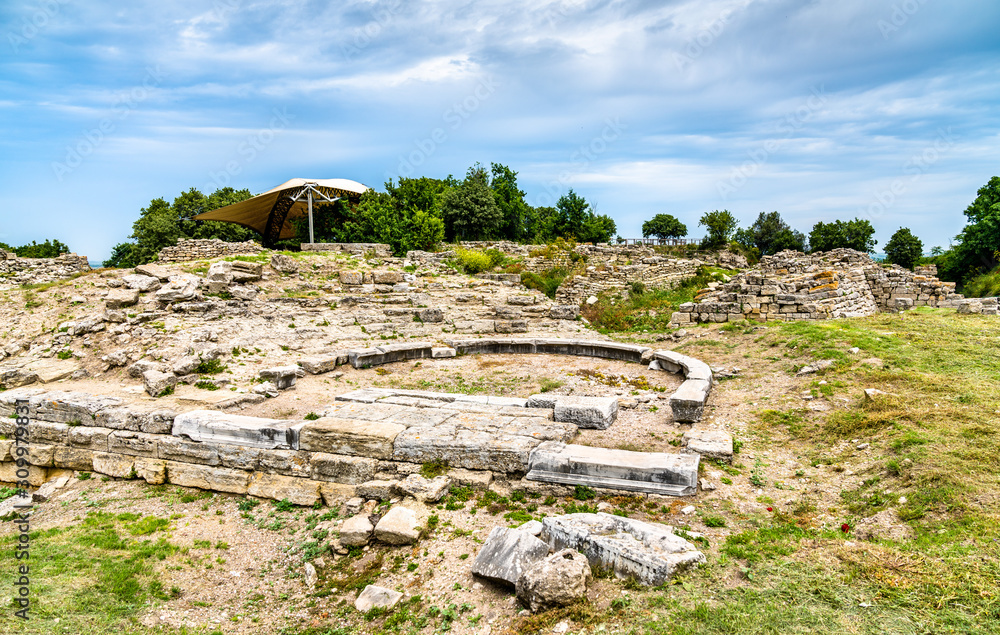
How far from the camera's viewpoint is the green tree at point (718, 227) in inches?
1455

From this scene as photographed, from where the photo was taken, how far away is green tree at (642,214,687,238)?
51.8 meters

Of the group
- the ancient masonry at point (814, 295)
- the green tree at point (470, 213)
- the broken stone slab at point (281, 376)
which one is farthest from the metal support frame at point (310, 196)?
the ancient masonry at point (814, 295)

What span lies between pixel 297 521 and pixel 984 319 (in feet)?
46.2

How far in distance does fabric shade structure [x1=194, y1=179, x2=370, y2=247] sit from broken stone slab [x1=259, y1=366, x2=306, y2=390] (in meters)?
16.2

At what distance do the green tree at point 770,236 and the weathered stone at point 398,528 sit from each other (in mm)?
47720

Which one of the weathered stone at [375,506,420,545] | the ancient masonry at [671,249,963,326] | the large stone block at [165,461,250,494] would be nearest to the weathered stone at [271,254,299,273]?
the large stone block at [165,461,250,494]

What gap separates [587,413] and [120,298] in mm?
10979

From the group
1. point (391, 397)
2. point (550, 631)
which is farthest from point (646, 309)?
point (550, 631)

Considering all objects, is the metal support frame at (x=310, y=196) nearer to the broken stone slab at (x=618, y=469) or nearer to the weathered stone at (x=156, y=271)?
the weathered stone at (x=156, y=271)

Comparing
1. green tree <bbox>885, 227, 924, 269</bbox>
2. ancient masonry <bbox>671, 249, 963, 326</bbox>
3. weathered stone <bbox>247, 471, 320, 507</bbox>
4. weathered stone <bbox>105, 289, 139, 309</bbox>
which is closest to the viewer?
weathered stone <bbox>247, 471, 320, 507</bbox>

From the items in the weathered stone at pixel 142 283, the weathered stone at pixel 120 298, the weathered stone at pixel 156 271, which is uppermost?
the weathered stone at pixel 156 271

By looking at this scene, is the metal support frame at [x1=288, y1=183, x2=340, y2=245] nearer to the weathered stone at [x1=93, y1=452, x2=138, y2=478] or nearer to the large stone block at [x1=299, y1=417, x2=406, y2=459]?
the weathered stone at [x1=93, y1=452, x2=138, y2=478]

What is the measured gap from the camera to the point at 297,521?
5.27 meters

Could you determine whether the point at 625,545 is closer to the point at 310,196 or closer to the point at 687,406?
the point at 687,406
